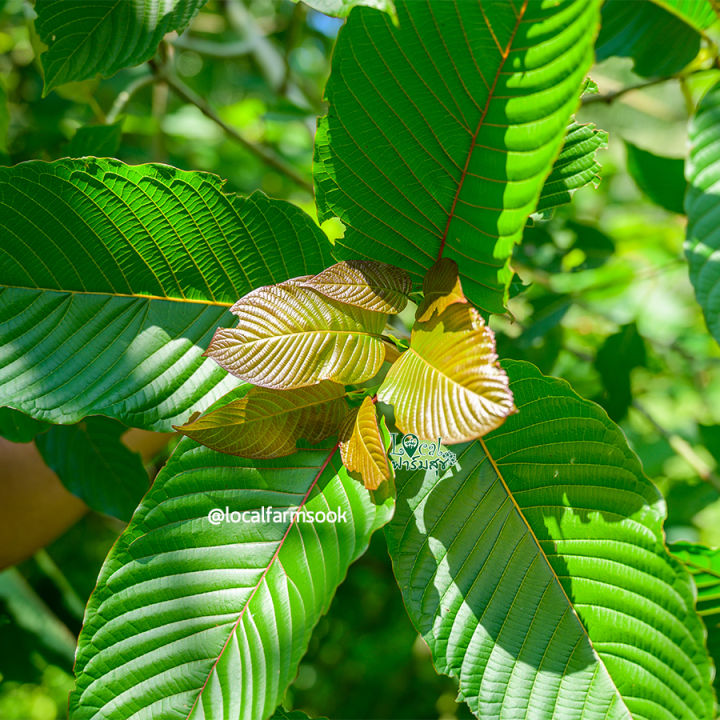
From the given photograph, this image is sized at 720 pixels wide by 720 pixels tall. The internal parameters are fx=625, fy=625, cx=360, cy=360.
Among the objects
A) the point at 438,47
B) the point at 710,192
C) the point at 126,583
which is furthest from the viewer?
the point at 710,192

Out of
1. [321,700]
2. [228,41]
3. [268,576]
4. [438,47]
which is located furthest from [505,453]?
[228,41]

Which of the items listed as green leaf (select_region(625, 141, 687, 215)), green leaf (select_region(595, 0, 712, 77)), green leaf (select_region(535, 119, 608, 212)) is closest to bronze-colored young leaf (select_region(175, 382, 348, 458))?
green leaf (select_region(535, 119, 608, 212))

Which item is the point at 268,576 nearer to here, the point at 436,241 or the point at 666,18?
the point at 436,241

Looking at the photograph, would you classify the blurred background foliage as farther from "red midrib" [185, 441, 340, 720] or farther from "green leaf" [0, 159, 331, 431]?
"red midrib" [185, 441, 340, 720]

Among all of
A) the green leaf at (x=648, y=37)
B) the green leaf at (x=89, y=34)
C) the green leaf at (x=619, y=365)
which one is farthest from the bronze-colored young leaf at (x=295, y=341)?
the green leaf at (x=619, y=365)

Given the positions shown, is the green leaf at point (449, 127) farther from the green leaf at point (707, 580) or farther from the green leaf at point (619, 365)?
the green leaf at point (619, 365)
